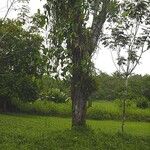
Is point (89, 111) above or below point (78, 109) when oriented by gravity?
above

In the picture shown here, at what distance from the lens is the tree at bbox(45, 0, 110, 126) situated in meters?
14.1

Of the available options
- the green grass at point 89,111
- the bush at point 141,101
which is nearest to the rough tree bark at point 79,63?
the bush at point 141,101

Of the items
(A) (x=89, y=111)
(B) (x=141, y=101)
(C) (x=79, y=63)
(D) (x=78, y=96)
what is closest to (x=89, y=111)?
(A) (x=89, y=111)

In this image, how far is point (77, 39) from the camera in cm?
1905

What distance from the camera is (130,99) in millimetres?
24609

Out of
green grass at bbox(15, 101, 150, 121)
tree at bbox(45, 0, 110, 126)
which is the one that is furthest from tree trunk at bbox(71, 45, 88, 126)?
green grass at bbox(15, 101, 150, 121)

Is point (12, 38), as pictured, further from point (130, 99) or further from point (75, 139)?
point (75, 139)

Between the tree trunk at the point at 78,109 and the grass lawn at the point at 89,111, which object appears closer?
the tree trunk at the point at 78,109

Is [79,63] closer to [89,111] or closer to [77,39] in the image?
[77,39]

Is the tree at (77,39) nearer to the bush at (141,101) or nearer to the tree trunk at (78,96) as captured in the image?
the tree trunk at (78,96)

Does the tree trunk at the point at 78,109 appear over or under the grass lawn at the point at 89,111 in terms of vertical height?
under

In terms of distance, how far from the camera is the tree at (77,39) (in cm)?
1414

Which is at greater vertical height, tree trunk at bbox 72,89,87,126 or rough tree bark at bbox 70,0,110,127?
rough tree bark at bbox 70,0,110,127

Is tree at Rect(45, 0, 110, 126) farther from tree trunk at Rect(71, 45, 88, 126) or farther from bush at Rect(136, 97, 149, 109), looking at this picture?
bush at Rect(136, 97, 149, 109)
